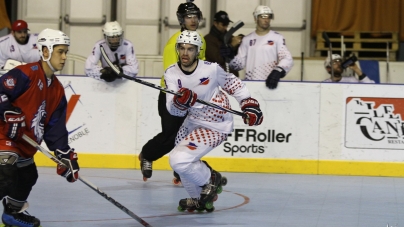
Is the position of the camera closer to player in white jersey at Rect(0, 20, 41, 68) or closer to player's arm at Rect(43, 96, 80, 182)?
A: player in white jersey at Rect(0, 20, 41, 68)

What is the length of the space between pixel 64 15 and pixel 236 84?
8074 millimetres

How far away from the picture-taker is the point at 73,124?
31.8 feet

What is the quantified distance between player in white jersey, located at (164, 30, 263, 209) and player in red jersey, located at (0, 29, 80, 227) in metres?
0.98

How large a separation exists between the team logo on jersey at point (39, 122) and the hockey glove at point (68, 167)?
0.60 ft

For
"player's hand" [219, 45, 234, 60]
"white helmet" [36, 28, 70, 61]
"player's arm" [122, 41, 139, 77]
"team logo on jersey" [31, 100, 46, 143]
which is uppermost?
"white helmet" [36, 28, 70, 61]

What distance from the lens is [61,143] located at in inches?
234

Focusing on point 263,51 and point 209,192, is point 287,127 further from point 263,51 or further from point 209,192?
point 209,192

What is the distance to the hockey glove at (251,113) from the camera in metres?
6.68

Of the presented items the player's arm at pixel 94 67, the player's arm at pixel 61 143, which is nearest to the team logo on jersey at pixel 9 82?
the player's arm at pixel 61 143

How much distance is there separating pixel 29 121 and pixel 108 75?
12.2 feet

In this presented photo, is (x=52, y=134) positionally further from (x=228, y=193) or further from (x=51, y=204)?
(x=228, y=193)

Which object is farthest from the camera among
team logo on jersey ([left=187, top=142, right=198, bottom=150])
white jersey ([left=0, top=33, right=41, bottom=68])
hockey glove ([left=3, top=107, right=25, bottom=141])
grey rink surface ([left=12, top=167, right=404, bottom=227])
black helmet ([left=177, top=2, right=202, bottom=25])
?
white jersey ([left=0, top=33, right=41, bottom=68])

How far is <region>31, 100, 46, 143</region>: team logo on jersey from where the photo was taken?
19.2 feet

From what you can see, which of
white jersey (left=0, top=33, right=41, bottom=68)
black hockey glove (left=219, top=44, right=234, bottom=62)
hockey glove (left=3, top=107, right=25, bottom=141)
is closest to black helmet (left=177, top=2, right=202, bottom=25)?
black hockey glove (left=219, top=44, right=234, bottom=62)
